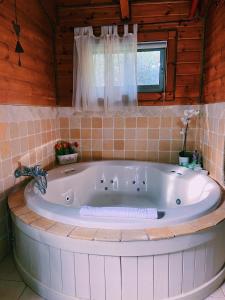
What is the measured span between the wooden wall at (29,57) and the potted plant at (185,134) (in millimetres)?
1570

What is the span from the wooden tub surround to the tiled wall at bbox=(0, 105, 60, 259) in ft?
1.78

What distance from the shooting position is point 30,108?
7.25 ft

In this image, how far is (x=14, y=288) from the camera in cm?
153

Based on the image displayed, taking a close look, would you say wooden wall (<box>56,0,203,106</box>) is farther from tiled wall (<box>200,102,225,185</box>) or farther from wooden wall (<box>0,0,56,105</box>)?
tiled wall (<box>200,102,225,185</box>)

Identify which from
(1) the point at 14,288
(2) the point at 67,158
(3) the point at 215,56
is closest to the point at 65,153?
(2) the point at 67,158

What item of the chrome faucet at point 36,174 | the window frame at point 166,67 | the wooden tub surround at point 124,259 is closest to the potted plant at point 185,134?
the window frame at point 166,67

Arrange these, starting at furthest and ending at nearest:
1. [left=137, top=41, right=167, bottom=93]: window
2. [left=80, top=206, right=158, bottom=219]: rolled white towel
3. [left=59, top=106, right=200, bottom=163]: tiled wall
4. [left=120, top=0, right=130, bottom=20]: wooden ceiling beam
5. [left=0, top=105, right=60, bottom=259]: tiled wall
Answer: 1. [left=59, top=106, right=200, bottom=163]: tiled wall
2. [left=137, top=41, right=167, bottom=93]: window
3. [left=120, top=0, right=130, bottom=20]: wooden ceiling beam
4. [left=0, top=105, right=60, bottom=259]: tiled wall
5. [left=80, top=206, right=158, bottom=219]: rolled white towel

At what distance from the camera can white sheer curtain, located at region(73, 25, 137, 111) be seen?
258 centimetres

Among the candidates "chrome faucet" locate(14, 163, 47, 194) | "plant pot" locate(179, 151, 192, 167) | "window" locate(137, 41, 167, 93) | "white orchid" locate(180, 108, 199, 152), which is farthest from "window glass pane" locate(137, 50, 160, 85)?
"chrome faucet" locate(14, 163, 47, 194)

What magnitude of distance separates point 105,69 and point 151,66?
0.54 m

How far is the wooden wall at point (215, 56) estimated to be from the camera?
1993 millimetres

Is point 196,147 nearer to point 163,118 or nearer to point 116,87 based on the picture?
point 163,118

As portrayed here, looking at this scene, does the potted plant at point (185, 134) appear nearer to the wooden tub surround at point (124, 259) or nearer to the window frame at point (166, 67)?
the window frame at point (166, 67)

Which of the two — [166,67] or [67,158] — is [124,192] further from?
[166,67]
